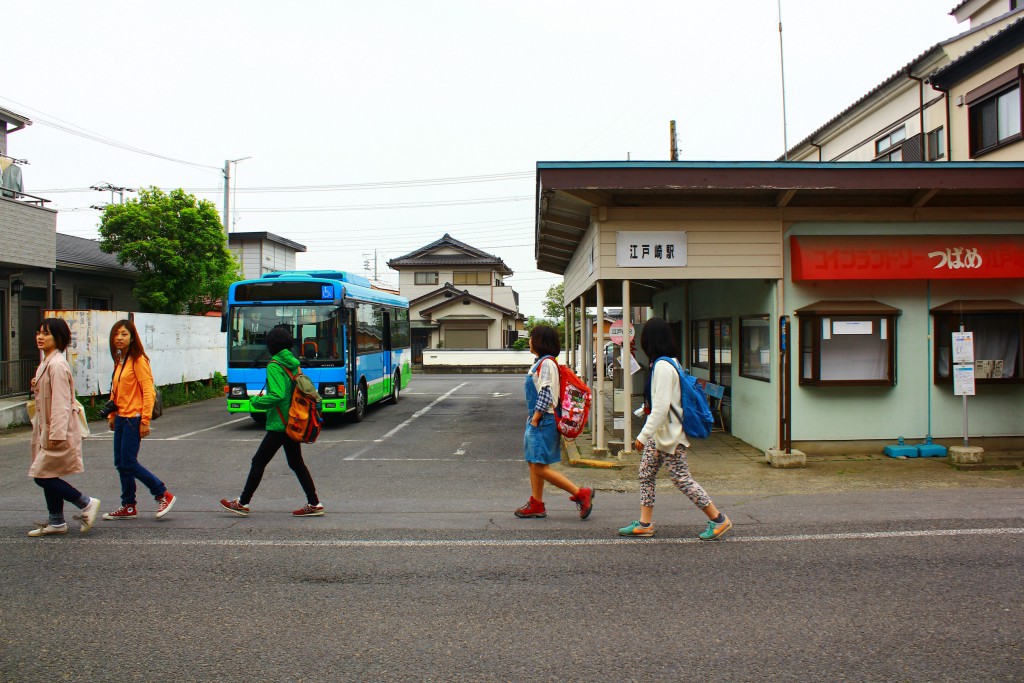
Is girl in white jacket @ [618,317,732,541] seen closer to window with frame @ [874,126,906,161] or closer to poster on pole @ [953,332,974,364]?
poster on pole @ [953,332,974,364]

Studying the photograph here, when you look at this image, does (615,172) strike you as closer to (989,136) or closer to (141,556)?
(141,556)

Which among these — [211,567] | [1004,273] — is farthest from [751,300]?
[211,567]

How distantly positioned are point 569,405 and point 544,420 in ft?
0.86

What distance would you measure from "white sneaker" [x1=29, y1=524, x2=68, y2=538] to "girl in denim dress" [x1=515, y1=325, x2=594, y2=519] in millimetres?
3929

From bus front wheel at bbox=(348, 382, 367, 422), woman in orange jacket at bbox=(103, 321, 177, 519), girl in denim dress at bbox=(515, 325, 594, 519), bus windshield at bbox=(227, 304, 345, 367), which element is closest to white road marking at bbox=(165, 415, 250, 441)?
bus windshield at bbox=(227, 304, 345, 367)

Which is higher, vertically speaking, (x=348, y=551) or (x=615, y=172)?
(x=615, y=172)

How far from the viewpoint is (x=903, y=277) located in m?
9.36

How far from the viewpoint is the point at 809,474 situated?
8727 millimetres

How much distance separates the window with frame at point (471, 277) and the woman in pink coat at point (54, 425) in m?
44.5

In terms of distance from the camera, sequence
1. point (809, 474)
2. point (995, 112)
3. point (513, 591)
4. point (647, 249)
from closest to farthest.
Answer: point (513, 591) < point (809, 474) < point (647, 249) < point (995, 112)

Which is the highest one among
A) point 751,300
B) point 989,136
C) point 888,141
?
point 888,141

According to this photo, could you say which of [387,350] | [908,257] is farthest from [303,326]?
[908,257]

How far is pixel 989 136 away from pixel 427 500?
572 inches

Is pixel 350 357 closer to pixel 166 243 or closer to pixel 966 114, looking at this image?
pixel 166 243
